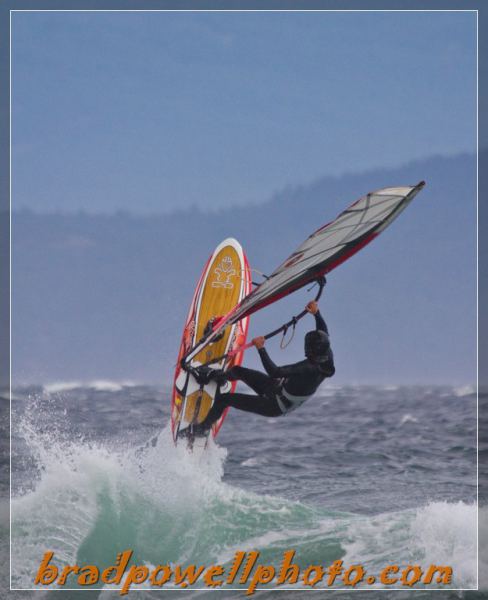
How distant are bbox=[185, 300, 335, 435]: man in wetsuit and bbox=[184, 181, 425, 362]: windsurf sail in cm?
30

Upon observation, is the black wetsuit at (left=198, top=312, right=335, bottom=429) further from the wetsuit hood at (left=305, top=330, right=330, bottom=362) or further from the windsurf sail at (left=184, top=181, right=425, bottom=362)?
the windsurf sail at (left=184, top=181, right=425, bottom=362)

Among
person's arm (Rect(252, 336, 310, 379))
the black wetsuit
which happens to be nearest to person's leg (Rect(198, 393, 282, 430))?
the black wetsuit

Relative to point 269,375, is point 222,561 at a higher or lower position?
lower

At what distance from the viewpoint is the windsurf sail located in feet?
24.9

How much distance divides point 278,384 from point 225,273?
245 centimetres

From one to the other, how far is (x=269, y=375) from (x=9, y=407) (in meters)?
13.4

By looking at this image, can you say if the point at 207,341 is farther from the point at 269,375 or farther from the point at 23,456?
the point at 23,456

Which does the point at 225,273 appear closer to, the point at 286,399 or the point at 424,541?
the point at 286,399

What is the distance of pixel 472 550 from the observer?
7242 mm

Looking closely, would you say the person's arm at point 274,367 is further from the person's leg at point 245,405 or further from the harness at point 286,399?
the person's leg at point 245,405

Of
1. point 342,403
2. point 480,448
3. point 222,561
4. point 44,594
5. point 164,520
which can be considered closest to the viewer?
point 44,594

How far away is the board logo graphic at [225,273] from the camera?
10.2 m

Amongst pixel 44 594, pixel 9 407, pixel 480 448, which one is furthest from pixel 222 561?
pixel 9 407

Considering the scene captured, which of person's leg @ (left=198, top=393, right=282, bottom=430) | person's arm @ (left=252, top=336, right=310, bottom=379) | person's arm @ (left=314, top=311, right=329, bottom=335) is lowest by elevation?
person's leg @ (left=198, top=393, right=282, bottom=430)
